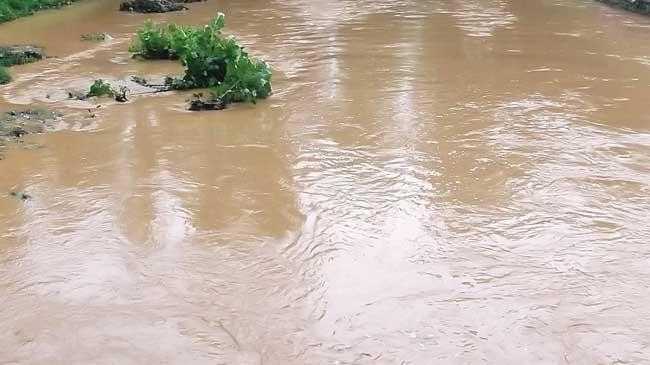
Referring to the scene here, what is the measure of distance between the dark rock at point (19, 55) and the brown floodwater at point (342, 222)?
1134 millimetres

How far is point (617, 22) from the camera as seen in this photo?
1631cm

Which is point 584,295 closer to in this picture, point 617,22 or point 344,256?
point 344,256

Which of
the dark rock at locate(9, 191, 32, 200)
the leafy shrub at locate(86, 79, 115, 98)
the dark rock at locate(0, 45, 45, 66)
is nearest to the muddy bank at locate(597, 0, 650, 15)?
the leafy shrub at locate(86, 79, 115, 98)

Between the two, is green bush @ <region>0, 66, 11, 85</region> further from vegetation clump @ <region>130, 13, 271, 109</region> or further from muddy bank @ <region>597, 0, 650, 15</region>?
muddy bank @ <region>597, 0, 650, 15</region>

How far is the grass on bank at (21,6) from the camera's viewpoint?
59.6ft

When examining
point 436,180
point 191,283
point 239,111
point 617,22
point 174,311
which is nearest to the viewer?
point 174,311

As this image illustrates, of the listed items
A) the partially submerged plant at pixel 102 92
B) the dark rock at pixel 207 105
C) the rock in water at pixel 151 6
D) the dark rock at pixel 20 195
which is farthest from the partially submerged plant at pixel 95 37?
the dark rock at pixel 20 195

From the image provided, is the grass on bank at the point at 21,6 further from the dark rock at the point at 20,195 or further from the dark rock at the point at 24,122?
the dark rock at the point at 20,195

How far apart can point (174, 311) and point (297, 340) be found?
2.87ft

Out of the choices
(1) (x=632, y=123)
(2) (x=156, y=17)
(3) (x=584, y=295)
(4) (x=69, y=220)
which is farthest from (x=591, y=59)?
(2) (x=156, y=17)

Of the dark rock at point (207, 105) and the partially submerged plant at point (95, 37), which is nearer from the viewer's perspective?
the dark rock at point (207, 105)

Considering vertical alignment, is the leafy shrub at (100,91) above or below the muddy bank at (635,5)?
above

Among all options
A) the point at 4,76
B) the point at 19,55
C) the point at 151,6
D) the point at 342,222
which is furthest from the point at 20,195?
the point at 151,6

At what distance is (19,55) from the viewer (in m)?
12.9
